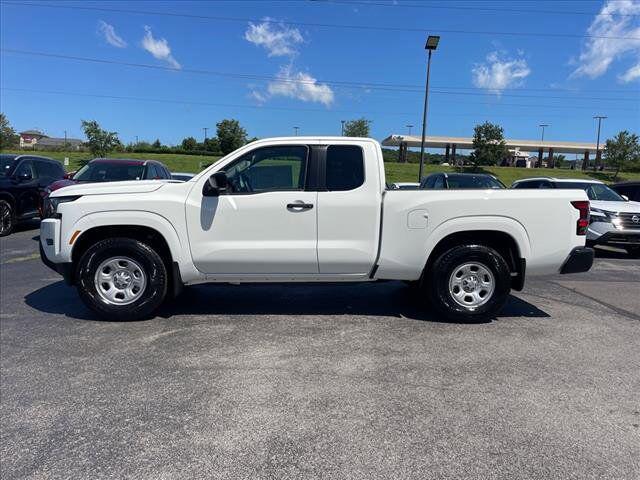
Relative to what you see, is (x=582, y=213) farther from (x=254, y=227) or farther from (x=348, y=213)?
(x=254, y=227)

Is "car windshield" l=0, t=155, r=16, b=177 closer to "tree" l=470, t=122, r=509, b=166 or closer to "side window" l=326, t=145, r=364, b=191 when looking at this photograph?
"side window" l=326, t=145, r=364, b=191

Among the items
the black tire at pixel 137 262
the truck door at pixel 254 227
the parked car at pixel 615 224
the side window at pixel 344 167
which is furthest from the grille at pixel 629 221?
the black tire at pixel 137 262

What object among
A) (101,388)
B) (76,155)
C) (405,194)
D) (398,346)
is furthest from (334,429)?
(76,155)

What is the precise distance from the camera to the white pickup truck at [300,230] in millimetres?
4914

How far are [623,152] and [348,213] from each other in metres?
61.4

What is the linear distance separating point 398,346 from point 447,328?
839mm

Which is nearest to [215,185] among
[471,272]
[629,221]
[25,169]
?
[471,272]

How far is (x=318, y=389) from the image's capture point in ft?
11.7

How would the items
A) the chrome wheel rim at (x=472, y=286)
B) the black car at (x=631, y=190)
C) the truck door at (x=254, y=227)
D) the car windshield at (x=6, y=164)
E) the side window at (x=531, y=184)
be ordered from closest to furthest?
1. the truck door at (x=254, y=227)
2. the chrome wheel rim at (x=472, y=286)
3. the car windshield at (x=6, y=164)
4. the side window at (x=531, y=184)
5. the black car at (x=631, y=190)

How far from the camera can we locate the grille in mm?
10133

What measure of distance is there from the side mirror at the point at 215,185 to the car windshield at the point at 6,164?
922 cm

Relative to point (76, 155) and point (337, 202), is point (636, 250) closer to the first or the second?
point (337, 202)

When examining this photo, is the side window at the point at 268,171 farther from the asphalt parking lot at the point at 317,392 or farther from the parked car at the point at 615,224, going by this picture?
the parked car at the point at 615,224

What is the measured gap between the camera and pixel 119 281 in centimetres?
507
